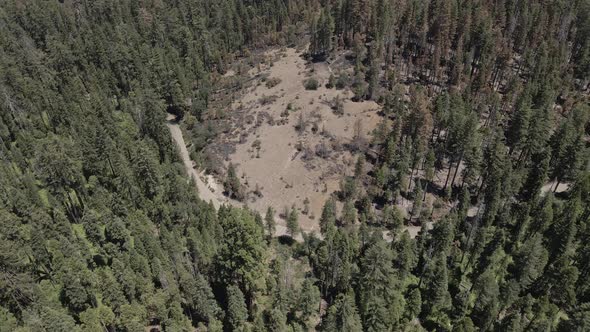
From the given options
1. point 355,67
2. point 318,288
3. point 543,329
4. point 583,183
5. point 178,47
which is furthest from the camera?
point 178,47

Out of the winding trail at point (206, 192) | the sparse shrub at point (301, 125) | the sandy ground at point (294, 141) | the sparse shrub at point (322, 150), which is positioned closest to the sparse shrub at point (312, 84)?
the sandy ground at point (294, 141)

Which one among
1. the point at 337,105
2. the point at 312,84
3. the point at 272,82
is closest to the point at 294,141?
the point at 337,105

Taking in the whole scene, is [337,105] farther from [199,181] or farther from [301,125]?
[199,181]

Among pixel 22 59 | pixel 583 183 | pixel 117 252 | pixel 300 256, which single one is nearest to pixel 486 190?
pixel 583 183

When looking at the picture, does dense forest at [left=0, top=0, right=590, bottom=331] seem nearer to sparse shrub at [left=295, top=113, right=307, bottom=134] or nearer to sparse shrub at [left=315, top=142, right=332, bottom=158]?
sparse shrub at [left=315, top=142, right=332, bottom=158]

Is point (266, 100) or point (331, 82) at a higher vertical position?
point (331, 82)

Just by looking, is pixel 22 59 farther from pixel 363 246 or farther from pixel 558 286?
pixel 558 286
